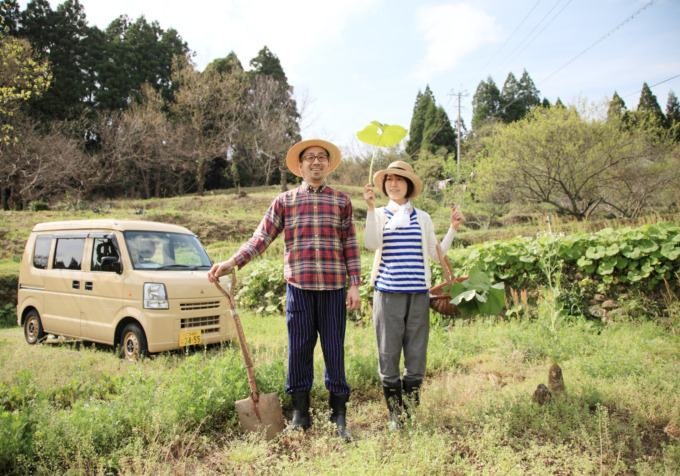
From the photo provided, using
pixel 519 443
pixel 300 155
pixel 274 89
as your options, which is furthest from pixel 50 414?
pixel 274 89

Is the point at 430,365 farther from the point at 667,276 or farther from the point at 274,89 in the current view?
the point at 274,89

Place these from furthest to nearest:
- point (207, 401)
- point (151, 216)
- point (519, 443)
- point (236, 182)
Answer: point (236, 182) → point (151, 216) → point (207, 401) → point (519, 443)

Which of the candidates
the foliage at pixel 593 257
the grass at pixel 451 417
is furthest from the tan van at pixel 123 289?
the foliage at pixel 593 257

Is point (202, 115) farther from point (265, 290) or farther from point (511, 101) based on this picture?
point (511, 101)

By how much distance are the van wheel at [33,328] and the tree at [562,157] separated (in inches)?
651

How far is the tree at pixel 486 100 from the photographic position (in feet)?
156

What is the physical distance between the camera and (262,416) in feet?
9.61

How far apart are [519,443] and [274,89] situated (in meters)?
34.6

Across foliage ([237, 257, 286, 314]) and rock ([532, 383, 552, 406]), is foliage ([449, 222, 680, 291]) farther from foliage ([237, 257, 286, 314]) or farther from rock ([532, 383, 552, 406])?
foliage ([237, 257, 286, 314])

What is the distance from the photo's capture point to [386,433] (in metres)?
2.81

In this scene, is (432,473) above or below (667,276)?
below

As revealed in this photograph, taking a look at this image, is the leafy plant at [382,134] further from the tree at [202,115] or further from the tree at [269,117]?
the tree at [202,115]

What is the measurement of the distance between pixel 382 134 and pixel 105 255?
4.34m

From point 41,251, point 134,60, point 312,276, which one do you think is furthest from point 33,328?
point 134,60
